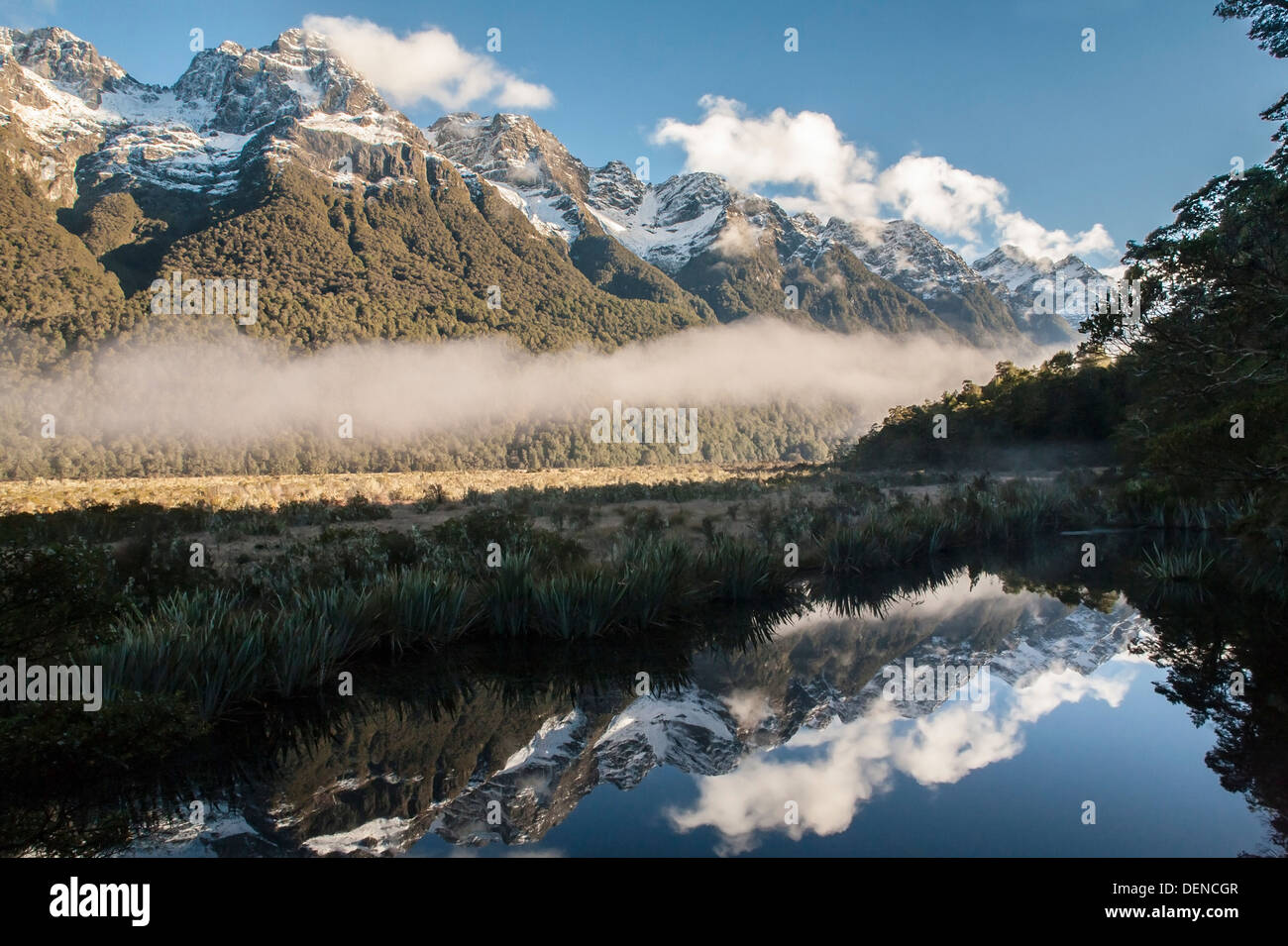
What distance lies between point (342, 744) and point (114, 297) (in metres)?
132

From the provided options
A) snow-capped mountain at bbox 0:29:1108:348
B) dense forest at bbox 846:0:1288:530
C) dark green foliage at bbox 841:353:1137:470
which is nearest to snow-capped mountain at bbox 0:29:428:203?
snow-capped mountain at bbox 0:29:1108:348

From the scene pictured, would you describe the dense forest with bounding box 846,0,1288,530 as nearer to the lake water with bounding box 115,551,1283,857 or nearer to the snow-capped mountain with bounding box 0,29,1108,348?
the lake water with bounding box 115,551,1283,857

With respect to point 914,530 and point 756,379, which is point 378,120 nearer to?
point 756,379

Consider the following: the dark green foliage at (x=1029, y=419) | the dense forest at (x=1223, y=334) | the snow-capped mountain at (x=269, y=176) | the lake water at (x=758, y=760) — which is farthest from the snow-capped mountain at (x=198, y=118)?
the lake water at (x=758, y=760)

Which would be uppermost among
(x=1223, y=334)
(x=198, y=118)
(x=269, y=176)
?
(x=198, y=118)

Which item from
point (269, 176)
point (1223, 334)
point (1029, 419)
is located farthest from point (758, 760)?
point (269, 176)

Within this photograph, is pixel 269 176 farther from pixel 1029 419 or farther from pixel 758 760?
pixel 758 760

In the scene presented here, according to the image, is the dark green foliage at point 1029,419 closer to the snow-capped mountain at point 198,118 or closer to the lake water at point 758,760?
the lake water at point 758,760

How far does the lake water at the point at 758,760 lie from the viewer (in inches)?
141

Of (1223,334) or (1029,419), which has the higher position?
(1029,419)

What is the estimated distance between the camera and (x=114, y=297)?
10600 cm

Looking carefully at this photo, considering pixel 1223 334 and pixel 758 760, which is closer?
pixel 758 760

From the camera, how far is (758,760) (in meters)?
4.66
